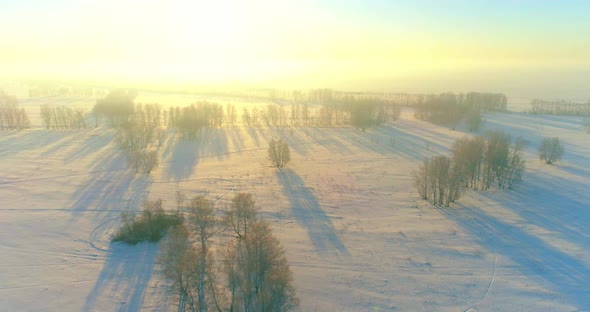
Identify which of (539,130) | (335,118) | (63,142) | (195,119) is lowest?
(63,142)

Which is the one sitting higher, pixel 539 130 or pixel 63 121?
pixel 539 130

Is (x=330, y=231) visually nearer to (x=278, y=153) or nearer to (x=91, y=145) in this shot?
(x=278, y=153)

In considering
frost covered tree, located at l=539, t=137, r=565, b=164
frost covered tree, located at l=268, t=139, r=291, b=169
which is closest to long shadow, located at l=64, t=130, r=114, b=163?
frost covered tree, located at l=268, t=139, r=291, b=169

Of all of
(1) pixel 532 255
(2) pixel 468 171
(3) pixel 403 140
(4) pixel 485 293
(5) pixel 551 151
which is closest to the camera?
(4) pixel 485 293

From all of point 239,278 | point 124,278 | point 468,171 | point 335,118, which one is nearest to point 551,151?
point 468,171

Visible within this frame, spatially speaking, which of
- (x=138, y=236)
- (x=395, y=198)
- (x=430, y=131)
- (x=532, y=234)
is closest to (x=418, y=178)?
(x=395, y=198)

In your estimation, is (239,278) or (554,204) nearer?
(239,278)

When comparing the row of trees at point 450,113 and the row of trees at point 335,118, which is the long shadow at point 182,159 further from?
the row of trees at point 450,113
